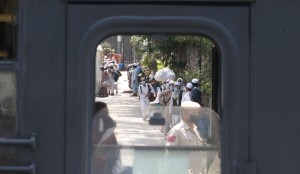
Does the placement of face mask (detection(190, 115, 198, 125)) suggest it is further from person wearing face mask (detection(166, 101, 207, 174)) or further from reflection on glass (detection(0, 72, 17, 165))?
reflection on glass (detection(0, 72, 17, 165))

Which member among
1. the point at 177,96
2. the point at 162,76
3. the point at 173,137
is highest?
the point at 162,76

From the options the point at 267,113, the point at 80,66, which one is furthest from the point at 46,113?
the point at 267,113

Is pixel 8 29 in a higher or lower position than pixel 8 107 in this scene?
higher

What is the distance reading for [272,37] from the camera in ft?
5.71

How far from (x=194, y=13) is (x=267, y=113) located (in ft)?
1.13

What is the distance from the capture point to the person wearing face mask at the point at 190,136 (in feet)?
6.11

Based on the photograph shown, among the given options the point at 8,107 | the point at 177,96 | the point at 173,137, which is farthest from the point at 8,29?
the point at 177,96

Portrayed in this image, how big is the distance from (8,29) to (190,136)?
0.66 metres

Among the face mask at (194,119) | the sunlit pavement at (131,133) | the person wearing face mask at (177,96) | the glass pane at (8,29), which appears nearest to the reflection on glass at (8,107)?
the glass pane at (8,29)

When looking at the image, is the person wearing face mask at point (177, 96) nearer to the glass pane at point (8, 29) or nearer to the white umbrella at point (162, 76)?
the white umbrella at point (162, 76)

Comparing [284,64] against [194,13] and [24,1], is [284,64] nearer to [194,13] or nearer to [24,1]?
[194,13]

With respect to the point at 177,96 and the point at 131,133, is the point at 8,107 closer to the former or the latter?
the point at 131,133

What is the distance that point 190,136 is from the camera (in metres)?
1.99

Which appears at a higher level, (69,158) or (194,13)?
(194,13)
